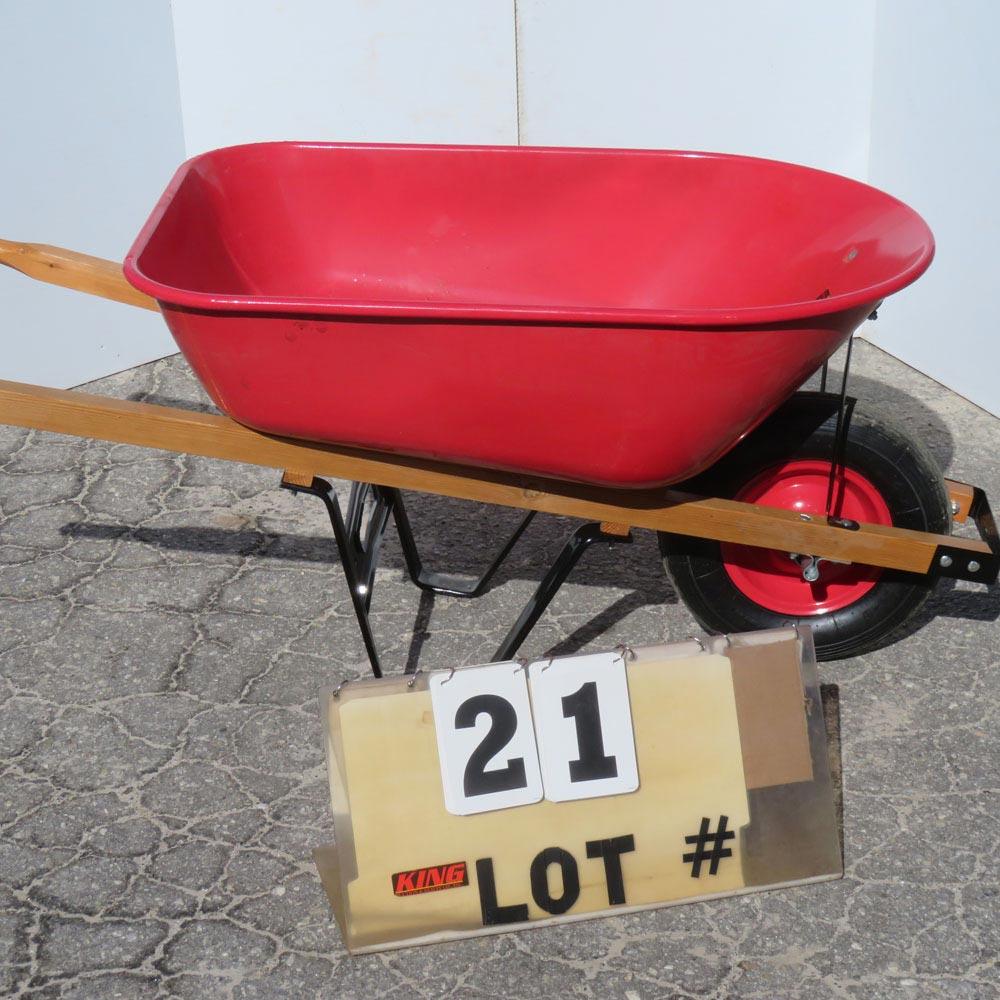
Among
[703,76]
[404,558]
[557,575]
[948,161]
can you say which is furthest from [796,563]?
[703,76]

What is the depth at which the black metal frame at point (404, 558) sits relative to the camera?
103 inches

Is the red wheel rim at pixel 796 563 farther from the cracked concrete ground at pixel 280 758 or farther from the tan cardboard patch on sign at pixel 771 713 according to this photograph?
the tan cardboard patch on sign at pixel 771 713

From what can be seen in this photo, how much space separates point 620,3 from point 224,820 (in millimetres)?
2910

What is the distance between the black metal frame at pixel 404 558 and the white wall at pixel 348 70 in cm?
157

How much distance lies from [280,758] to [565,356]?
1077 millimetres

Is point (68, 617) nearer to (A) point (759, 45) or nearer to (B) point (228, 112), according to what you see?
(B) point (228, 112)

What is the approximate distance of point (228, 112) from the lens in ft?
14.9

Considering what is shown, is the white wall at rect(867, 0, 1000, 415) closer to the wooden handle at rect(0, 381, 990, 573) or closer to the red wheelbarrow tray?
the red wheelbarrow tray

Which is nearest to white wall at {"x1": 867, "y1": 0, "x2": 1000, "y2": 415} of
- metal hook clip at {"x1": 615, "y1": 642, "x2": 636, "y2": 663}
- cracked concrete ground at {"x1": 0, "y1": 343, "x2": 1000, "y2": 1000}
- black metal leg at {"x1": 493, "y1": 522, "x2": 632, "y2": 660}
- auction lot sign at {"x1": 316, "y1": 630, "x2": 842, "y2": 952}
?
cracked concrete ground at {"x1": 0, "y1": 343, "x2": 1000, "y2": 1000}

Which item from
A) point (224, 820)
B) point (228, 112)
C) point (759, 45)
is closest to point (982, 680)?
point (224, 820)

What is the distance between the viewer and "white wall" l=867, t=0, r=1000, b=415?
4035 millimetres

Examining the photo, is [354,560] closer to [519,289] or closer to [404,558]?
[404,558]

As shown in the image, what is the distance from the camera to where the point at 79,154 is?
14.1ft

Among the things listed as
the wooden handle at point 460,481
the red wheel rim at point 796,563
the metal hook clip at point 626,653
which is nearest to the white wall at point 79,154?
the wooden handle at point 460,481
